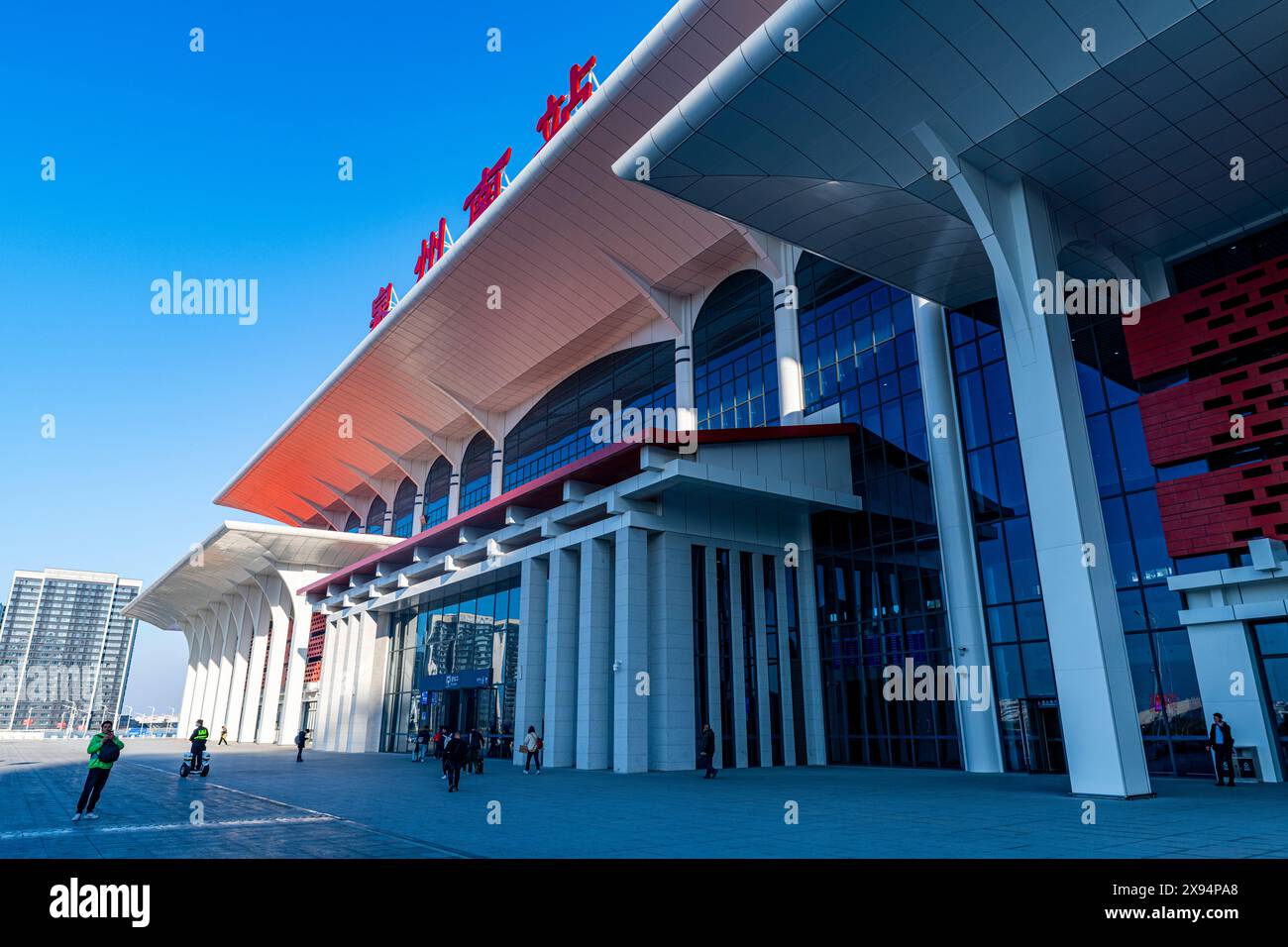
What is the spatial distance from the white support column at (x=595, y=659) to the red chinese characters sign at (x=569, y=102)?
16262 millimetres

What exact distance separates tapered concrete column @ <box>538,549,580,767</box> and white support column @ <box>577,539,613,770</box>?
398 millimetres

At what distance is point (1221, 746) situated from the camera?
52.1 ft

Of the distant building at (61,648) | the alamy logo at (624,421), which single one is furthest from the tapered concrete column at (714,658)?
the distant building at (61,648)

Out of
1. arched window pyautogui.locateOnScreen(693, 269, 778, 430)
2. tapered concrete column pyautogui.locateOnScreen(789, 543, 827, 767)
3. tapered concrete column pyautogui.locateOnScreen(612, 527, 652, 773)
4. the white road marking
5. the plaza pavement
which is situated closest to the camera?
the plaza pavement

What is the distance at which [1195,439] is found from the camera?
18.8 m

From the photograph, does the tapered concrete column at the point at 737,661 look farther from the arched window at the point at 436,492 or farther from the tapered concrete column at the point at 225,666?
the tapered concrete column at the point at 225,666

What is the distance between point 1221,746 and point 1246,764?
166 cm

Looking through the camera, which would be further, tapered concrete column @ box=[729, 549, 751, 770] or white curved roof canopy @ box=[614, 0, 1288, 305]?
tapered concrete column @ box=[729, 549, 751, 770]

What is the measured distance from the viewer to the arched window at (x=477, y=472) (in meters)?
48.1

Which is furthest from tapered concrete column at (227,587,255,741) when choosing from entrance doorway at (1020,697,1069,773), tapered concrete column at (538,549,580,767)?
entrance doorway at (1020,697,1069,773)

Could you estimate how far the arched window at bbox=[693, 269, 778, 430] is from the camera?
30.9 m

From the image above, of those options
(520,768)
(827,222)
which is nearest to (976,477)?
(827,222)

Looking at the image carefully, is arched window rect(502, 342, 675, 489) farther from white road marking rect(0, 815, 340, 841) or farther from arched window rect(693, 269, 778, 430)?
white road marking rect(0, 815, 340, 841)

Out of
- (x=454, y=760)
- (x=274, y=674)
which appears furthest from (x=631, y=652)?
(x=274, y=674)
